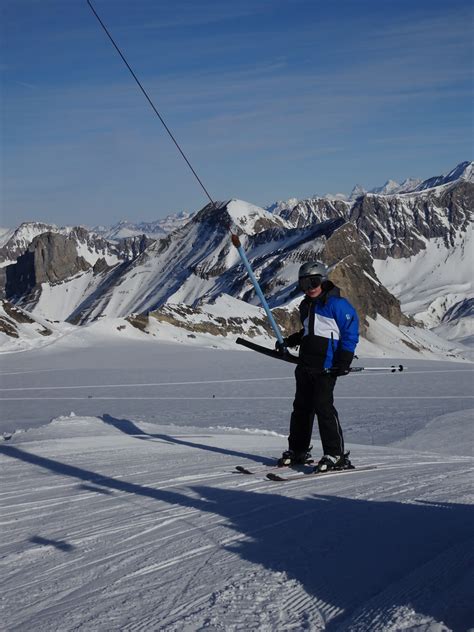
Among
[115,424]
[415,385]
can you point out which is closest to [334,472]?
[115,424]

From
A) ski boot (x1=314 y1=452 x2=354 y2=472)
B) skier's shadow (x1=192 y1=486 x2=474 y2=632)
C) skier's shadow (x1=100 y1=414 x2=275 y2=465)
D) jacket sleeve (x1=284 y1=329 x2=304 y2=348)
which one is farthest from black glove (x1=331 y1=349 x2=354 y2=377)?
skier's shadow (x1=192 y1=486 x2=474 y2=632)

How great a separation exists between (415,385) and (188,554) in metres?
22.4

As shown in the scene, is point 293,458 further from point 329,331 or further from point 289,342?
point 329,331

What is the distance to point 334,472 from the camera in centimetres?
888

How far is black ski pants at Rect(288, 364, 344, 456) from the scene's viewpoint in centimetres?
914

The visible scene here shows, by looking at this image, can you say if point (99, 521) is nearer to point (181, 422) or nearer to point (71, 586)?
point (71, 586)

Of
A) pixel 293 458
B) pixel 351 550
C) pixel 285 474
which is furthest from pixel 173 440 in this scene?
pixel 351 550

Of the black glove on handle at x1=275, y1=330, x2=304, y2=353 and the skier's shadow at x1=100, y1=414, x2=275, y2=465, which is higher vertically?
the black glove on handle at x1=275, y1=330, x2=304, y2=353

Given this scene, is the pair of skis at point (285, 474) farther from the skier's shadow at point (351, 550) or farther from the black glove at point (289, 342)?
the black glove at point (289, 342)

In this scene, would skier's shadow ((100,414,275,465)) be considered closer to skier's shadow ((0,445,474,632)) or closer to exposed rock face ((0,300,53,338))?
skier's shadow ((0,445,474,632))

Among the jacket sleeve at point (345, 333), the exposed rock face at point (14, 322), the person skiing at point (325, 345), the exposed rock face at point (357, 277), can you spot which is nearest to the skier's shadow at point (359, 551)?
the person skiing at point (325, 345)

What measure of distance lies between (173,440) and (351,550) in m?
7.33

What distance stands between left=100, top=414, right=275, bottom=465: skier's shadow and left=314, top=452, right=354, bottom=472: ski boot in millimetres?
1024

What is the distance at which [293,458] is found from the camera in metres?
9.43
